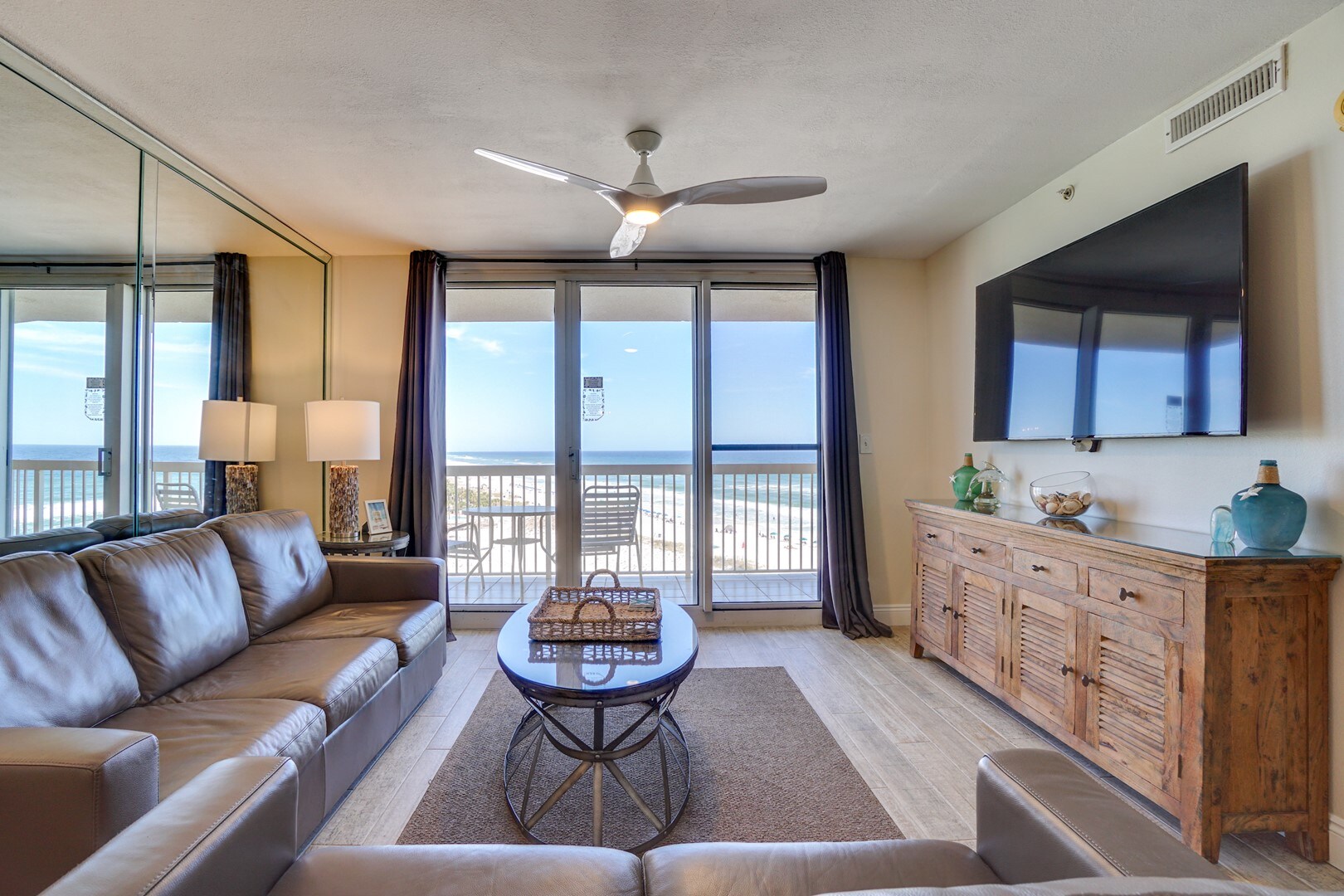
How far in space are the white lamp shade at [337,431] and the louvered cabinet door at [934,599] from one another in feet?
10.5

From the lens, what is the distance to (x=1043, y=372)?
109 inches

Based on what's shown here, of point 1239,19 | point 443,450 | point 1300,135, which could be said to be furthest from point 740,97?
point 443,450

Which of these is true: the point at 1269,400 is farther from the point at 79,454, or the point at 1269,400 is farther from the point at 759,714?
the point at 79,454

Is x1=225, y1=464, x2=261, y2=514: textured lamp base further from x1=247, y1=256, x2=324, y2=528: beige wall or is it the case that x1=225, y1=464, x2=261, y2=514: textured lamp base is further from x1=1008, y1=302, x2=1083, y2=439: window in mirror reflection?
x1=1008, y1=302, x2=1083, y2=439: window in mirror reflection

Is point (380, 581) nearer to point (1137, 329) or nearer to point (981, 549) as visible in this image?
point (981, 549)

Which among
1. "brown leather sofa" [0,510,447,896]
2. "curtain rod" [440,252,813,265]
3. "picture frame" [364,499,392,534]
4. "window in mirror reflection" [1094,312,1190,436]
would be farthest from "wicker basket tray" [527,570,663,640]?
"curtain rod" [440,252,813,265]

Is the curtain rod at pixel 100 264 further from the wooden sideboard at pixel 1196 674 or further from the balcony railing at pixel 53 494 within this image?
the wooden sideboard at pixel 1196 674

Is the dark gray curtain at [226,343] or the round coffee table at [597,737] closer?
the round coffee table at [597,737]

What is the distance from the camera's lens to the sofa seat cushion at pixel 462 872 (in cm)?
96

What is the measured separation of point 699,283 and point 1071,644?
9.66 feet

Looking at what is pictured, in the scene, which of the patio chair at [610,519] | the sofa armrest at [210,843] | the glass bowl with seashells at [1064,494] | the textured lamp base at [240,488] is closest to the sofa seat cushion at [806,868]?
the sofa armrest at [210,843]

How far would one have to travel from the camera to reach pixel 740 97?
219 cm

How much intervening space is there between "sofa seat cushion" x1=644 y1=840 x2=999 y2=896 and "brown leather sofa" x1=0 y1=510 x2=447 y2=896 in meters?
0.69

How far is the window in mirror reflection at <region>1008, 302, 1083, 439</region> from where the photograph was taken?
8.57 ft
